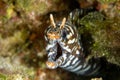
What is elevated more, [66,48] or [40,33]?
[40,33]

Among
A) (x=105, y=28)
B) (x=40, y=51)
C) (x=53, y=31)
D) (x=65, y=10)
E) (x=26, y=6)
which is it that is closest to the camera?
(x=53, y=31)

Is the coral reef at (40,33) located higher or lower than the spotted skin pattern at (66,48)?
higher

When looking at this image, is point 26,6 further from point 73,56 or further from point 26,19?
point 73,56

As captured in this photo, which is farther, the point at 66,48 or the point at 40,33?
the point at 40,33

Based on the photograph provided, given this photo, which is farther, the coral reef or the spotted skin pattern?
the coral reef

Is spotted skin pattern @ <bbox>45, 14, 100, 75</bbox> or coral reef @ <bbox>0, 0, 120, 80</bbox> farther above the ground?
coral reef @ <bbox>0, 0, 120, 80</bbox>

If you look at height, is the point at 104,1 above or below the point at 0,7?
below

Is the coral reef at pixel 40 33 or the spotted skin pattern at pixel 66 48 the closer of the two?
the spotted skin pattern at pixel 66 48

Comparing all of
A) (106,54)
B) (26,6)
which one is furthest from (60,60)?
(26,6)
